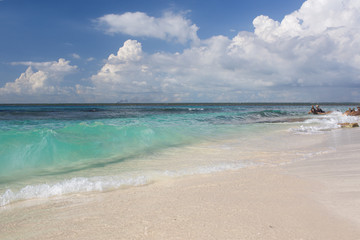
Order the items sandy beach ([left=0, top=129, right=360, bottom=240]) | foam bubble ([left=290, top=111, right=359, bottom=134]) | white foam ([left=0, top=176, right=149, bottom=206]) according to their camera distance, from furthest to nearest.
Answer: foam bubble ([left=290, top=111, right=359, bottom=134]), white foam ([left=0, top=176, right=149, bottom=206]), sandy beach ([left=0, top=129, right=360, bottom=240])

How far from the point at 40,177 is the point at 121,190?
2.25 metres

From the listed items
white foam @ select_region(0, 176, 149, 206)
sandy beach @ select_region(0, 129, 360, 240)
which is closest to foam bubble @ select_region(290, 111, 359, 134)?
sandy beach @ select_region(0, 129, 360, 240)

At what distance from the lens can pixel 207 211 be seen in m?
2.76

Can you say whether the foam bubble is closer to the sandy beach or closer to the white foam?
the sandy beach

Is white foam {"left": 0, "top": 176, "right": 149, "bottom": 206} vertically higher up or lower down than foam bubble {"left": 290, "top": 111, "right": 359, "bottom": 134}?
lower down

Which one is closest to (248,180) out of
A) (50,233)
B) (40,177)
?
(50,233)

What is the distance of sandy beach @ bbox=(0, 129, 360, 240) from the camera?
2307 millimetres

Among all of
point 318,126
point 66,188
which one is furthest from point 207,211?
point 318,126

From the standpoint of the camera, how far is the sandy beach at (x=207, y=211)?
2.31 meters

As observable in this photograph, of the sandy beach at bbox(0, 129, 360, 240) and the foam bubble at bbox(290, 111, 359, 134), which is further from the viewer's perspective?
the foam bubble at bbox(290, 111, 359, 134)

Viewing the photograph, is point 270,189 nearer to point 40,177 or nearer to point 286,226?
point 286,226

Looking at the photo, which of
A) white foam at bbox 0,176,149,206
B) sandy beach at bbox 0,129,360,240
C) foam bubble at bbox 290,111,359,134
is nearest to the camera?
sandy beach at bbox 0,129,360,240

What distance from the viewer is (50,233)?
2467 millimetres

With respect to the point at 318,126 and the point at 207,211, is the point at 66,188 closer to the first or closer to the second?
the point at 207,211
